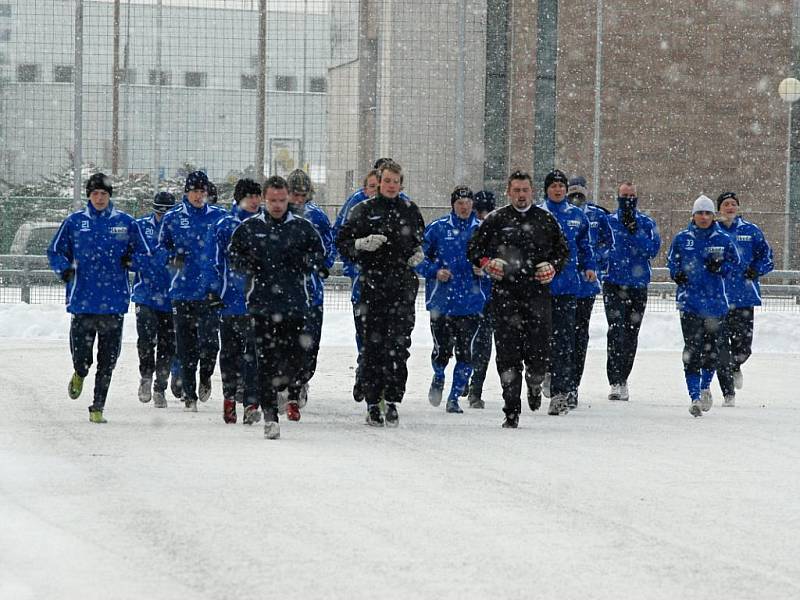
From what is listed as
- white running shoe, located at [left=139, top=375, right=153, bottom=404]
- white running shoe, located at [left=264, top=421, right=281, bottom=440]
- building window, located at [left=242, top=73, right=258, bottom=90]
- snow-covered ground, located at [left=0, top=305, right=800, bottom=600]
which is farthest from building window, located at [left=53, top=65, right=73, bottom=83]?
white running shoe, located at [left=264, top=421, right=281, bottom=440]

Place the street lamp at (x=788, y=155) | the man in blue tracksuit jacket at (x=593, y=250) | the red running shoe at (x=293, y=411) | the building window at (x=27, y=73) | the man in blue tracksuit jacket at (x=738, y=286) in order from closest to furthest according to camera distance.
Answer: the red running shoe at (x=293, y=411) → the man in blue tracksuit jacket at (x=593, y=250) → the man in blue tracksuit jacket at (x=738, y=286) → the building window at (x=27, y=73) → the street lamp at (x=788, y=155)

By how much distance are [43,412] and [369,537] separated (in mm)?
6324

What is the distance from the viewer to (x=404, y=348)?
12641 millimetres

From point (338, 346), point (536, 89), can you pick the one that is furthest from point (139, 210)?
point (536, 89)

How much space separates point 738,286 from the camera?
15.5 meters

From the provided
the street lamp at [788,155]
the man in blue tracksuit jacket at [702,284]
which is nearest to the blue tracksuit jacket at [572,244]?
the man in blue tracksuit jacket at [702,284]

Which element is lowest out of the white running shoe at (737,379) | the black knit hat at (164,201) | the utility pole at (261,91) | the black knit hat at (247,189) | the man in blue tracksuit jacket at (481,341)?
the white running shoe at (737,379)

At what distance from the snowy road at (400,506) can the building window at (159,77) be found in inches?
565

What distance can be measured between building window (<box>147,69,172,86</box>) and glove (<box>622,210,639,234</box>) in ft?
45.1

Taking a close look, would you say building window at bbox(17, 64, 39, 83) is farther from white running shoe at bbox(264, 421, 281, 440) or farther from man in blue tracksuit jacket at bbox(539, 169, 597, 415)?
white running shoe at bbox(264, 421, 281, 440)

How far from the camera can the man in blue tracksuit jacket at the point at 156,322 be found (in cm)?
1407

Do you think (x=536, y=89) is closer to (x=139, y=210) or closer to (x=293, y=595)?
(x=139, y=210)

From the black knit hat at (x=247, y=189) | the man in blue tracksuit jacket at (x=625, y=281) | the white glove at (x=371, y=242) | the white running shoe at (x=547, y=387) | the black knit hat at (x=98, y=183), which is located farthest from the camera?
the man in blue tracksuit jacket at (x=625, y=281)

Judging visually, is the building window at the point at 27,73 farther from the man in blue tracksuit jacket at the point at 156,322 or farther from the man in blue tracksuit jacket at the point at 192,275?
the man in blue tracksuit jacket at the point at 192,275
